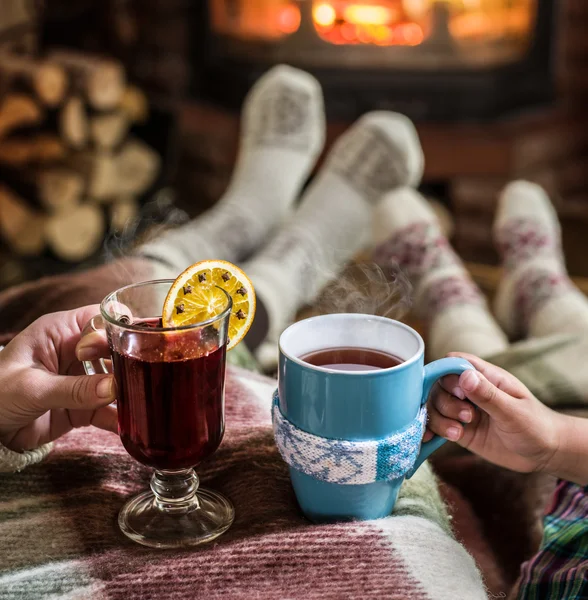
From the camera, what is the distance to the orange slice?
1.91ft

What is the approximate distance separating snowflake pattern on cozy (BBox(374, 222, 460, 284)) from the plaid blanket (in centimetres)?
78

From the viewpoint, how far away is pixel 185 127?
8.72 ft

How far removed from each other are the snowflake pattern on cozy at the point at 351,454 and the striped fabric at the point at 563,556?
0.20 metres

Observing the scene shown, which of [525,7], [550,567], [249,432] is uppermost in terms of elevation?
[525,7]

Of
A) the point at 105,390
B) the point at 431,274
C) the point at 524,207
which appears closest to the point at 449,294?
the point at 431,274

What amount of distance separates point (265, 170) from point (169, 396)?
3.91 feet

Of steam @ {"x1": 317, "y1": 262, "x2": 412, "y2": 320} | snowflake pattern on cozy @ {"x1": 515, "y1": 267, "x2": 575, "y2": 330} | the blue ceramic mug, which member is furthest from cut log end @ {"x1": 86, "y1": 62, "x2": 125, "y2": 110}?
the blue ceramic mug

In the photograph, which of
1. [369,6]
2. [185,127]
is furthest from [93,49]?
[369,6]

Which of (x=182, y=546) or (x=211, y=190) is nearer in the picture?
(x=182, y=546)

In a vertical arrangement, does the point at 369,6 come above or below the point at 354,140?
above

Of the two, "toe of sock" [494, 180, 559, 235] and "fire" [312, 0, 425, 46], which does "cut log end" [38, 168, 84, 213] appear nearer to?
"fire" [312, 0, 425, 46]

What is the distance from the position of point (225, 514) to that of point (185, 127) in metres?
2.17

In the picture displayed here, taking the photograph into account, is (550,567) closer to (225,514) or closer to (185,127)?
(225,514)

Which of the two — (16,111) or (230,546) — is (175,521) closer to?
(230,546)
